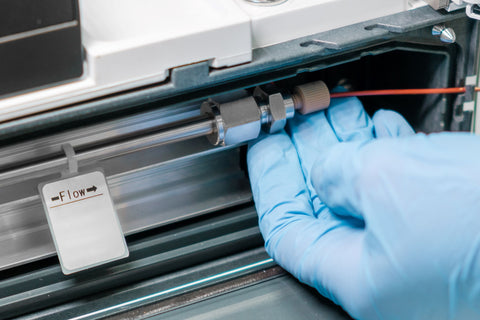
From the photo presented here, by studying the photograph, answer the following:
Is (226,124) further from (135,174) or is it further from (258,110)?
(135,174)

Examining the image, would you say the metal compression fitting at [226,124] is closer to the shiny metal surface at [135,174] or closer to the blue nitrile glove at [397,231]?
the shiny metal surface at [135,174]

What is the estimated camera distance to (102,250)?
3.44 ft

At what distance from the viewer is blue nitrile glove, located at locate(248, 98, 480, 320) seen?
2.54 feet

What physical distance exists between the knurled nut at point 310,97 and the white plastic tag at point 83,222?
14.8 inches

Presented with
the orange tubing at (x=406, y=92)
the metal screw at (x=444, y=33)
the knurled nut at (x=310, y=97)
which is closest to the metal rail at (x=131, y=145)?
the knurled nut at (x=310, y=97)

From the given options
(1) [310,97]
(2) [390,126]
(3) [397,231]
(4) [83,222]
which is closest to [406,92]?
(2) [390,126]

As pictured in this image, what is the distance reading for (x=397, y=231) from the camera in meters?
0.79

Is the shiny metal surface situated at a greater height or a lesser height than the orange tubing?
lesser

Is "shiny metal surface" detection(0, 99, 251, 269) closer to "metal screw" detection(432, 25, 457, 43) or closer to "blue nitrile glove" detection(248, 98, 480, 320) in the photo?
"blue nitrile glove" detection(248, 98, 480, 320)

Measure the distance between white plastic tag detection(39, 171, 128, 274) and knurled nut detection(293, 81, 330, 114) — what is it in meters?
0.38

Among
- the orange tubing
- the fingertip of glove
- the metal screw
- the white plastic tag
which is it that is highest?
the metal screw

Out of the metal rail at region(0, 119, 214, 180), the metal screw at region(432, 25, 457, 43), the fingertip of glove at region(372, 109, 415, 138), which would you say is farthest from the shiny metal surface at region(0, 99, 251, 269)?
the metal screw at region(432, 25, 457, 43)

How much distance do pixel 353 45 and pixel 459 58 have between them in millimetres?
237

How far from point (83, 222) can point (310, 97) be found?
46 centimetres
